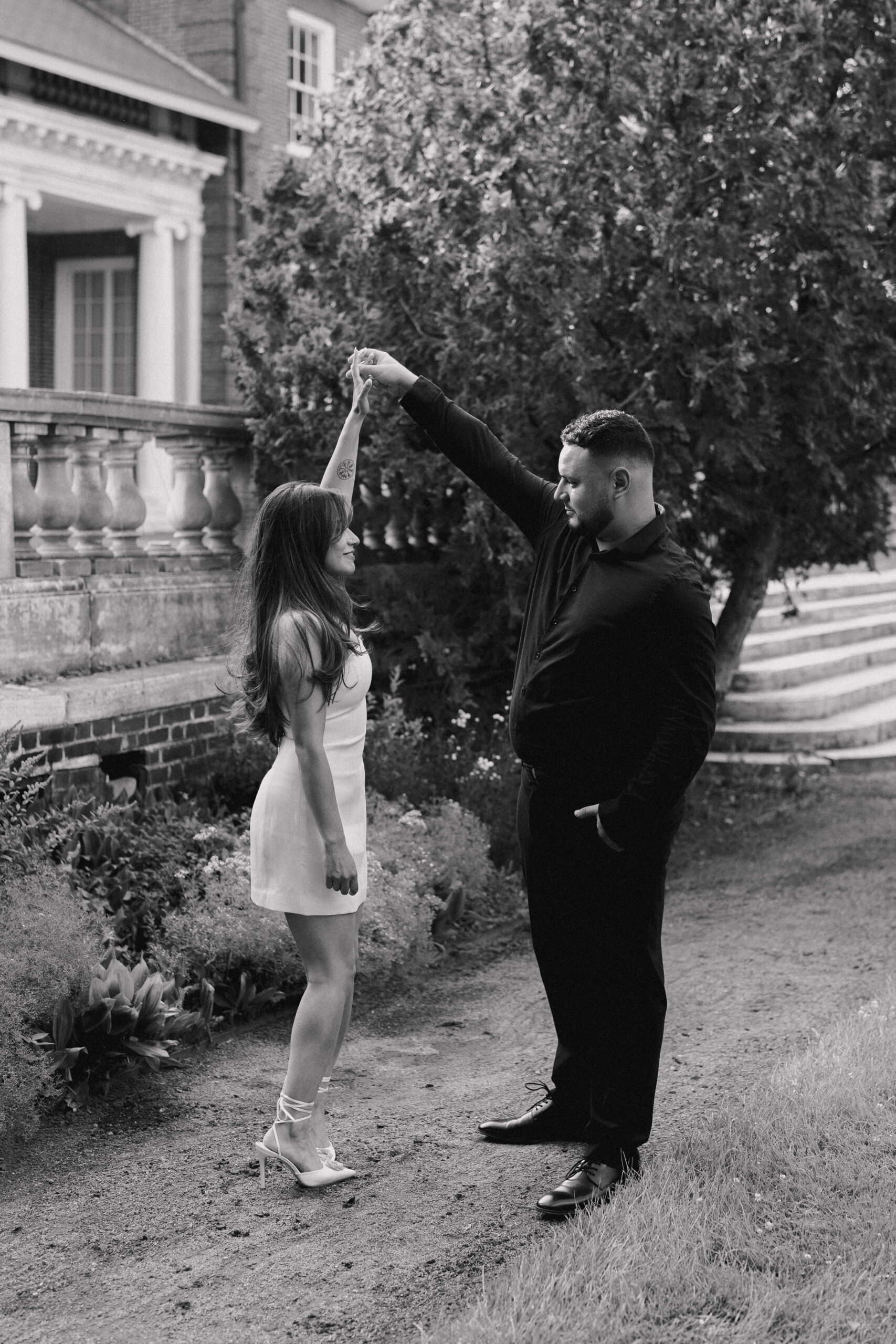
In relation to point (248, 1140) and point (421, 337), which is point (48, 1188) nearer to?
point (248, 1140)

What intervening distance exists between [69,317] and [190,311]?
6.17 ft

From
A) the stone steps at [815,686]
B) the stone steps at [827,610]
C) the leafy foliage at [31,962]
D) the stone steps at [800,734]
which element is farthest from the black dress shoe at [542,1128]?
the stone steps at [827,610]

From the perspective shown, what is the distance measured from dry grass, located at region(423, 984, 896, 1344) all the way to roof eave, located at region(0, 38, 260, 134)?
43.7 ft

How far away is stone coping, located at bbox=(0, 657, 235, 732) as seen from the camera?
20.6 ft

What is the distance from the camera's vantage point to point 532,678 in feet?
12.9

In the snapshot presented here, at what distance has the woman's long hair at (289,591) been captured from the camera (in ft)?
12.4

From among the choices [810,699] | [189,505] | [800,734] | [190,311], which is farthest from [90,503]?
[190,311]

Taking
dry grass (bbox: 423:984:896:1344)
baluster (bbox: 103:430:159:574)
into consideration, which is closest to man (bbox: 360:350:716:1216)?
dry grass (bbox: 423:984:896:1344)

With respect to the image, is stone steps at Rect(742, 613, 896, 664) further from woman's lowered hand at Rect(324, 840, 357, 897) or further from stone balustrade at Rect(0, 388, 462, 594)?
woman's lowered hand at Rect(324, 840, 357, 897)

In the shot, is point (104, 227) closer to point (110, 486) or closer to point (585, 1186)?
point (110, 486)

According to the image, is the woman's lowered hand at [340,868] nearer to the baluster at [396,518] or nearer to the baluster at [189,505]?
the baluster at [189,505]

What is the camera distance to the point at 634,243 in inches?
299

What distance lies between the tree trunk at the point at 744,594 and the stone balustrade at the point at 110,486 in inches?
121

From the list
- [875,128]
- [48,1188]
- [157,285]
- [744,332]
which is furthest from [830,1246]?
[157,285]
